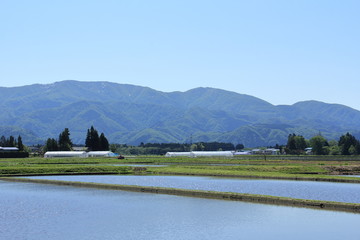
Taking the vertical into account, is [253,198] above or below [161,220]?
above

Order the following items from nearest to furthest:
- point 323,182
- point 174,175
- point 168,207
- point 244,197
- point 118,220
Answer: point 118,220 < point 168,207 < point 244,197 < point 323,182 < point 174,175

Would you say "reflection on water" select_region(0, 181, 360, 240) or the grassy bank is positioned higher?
the grassy bank

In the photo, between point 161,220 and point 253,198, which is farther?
point 253,198

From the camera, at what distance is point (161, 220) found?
121 ft

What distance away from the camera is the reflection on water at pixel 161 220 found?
31656 millimetres

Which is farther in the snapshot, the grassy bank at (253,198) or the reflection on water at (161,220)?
the grassy bank at (253,198)

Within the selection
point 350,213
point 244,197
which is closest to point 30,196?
point 244,197

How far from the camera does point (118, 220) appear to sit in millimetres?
37344

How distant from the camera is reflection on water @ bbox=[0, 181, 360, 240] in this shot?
31656mm

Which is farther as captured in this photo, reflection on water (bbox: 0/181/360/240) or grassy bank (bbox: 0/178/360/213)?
grassy bank (bbox: 0/178/360/213)

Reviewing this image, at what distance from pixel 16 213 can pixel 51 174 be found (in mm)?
47847

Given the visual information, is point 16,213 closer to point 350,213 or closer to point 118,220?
point 118,220

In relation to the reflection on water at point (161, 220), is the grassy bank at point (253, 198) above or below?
above

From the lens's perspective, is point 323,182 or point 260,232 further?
point 323,182
